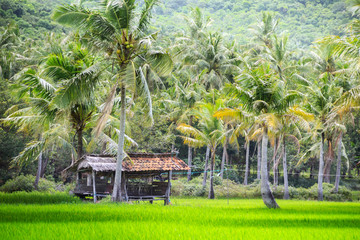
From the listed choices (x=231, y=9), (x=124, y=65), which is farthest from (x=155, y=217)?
(x=231, y=9)

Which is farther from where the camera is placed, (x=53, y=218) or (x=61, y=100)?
(x=61, y=100)

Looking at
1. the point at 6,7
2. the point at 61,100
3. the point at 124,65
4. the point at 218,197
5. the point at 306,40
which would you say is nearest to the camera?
the point at 61,100

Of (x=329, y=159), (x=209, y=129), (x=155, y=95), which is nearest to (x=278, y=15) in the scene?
(x=329, y=159)

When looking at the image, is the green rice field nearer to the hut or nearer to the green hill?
the hut

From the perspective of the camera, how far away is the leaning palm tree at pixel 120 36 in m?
16.0

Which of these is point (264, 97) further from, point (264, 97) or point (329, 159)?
point (329, 159)

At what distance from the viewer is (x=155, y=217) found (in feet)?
38.7

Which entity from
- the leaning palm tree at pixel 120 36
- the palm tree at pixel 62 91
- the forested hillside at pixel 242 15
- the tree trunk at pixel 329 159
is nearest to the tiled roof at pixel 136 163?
the palm tree at pixel 62 91

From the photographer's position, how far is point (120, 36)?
56.0 feet

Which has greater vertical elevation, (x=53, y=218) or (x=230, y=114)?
(x=230, y=114)

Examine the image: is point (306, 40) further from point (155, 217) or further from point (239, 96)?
point (155, 217)

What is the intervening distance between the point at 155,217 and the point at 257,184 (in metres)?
21.8

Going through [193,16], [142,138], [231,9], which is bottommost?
[142,138]

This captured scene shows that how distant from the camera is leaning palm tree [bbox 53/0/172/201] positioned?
1597 cm
